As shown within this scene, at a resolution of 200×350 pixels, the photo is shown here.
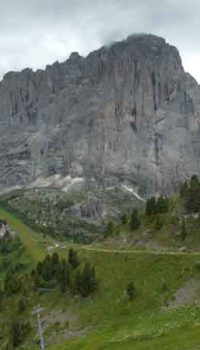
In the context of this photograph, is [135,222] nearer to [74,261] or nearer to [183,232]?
[183,232]

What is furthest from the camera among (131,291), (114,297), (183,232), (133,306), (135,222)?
(135,222)

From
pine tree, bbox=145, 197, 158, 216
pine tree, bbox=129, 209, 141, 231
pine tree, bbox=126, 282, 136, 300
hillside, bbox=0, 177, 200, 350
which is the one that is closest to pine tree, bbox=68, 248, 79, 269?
hillside, bbox=0, 177, 200, 350

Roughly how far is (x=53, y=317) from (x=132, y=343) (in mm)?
45311

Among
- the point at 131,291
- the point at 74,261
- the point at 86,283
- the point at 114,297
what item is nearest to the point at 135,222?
the point at 74,261

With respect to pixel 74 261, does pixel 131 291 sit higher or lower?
lower

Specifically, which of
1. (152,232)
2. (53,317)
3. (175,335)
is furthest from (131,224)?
(175,335)

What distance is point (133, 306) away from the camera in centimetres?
8625

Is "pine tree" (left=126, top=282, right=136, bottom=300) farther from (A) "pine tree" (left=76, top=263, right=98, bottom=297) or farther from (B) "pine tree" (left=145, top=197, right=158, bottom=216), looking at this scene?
(B) "pine tree" (left=145, top=197, right=158, bottom=216)

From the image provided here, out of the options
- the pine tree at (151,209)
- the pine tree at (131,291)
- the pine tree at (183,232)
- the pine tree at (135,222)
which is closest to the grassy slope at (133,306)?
the pine tree at (131,291)

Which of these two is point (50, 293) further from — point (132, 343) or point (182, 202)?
point (132, 343)

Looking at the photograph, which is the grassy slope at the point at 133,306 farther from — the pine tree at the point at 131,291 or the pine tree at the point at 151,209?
the pine tree at the point at 151,209

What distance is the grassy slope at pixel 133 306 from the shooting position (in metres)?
51.7

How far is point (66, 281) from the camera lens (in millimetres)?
103188

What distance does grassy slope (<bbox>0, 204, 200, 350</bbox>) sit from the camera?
Answer: 170 ft
